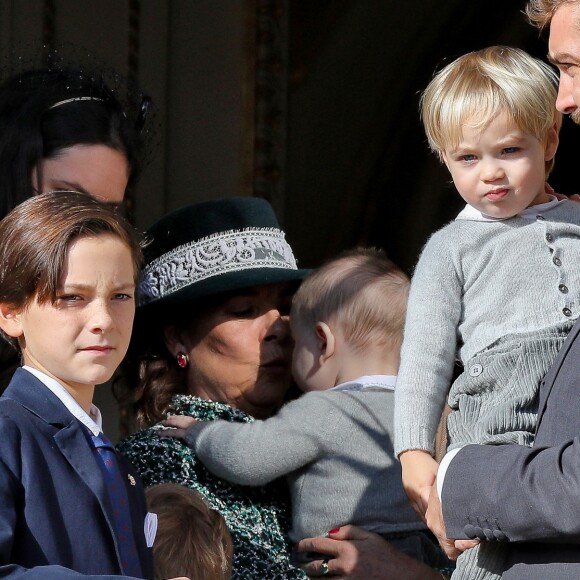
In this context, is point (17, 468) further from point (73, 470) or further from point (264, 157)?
point (264, 157)

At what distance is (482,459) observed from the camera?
6.54ft

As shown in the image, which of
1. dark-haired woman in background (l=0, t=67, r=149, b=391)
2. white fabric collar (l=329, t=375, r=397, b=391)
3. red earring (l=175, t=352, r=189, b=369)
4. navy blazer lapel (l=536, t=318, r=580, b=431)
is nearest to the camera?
navy blazer lapel (l=536, t=318, r=580, b=431)

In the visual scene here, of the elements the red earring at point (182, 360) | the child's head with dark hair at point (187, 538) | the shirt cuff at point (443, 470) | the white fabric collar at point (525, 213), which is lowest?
the child's head with dark hair at point (187, 538)

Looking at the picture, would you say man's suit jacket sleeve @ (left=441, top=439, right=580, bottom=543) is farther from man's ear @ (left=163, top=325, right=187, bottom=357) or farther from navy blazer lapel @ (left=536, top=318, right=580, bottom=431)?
man's ear @ (left=163, top=325, right=187, bottom=357)

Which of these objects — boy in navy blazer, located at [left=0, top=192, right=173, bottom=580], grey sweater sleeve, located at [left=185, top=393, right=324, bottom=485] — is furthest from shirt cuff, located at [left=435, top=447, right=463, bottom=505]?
grey sweater sleeve, located at [left=185, top=393, right=324, bottom=485]

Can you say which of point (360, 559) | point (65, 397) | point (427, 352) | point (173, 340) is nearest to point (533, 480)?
point (427, 352)

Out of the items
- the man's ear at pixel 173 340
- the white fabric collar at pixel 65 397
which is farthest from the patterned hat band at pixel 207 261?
the white fabric collar at pixel 65 397

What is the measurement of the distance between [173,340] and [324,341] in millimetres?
418

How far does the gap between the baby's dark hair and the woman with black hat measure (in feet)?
0.39

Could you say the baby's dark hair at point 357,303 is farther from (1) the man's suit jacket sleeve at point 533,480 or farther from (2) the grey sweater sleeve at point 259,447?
(1) the man's suit jacket sleeve at point 533,480

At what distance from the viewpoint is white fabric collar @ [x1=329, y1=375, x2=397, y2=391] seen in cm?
302

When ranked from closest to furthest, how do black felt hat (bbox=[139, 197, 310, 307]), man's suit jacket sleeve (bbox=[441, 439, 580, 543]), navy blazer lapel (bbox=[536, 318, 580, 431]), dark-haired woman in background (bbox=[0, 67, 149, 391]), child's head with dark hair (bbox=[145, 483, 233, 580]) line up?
man's suit jacket sleeve (bbox=[441, 439, 580, 543]), navy blazer lapel (bbox=[536, 318, 580, 431]), child's head with dark hair (bbox=[145, 483, 233, 580]), dark-haired woman in background (bbox=[0, 67, 149, 391]), black felt hat (bbox=[139, 197, 310, 307])

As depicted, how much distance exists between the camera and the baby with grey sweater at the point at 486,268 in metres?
2.39

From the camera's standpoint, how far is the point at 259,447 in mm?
2898
